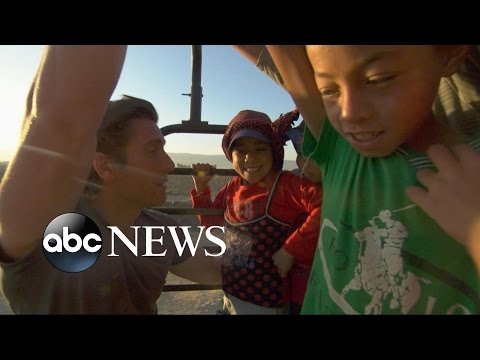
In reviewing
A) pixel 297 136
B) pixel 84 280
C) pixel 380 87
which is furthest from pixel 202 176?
pixel 380 87

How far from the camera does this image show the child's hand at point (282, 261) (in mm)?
1528

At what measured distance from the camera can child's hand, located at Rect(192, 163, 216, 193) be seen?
1.73 meters

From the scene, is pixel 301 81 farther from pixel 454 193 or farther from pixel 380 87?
pixel 454 193

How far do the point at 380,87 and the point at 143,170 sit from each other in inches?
33.7

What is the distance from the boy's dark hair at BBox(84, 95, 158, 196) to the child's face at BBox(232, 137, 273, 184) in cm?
41

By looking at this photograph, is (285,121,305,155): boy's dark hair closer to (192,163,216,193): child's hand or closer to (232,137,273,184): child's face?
(232,137,273,184): child's face

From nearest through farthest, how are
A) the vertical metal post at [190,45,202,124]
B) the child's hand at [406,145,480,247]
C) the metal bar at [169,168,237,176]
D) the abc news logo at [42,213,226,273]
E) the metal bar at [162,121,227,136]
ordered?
1. the child's hand at [406,145,480,247]
2. the abc news logo at [42,213,226,273]
3. the vertical metal post at [190,45,202,124]
4. the metal bar at [162,121,227,136]
5. the metal bar at [169,168,237,176]

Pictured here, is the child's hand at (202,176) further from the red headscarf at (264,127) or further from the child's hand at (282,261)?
the child's hand at (282,261)

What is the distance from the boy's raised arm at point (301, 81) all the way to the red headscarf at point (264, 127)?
31cm

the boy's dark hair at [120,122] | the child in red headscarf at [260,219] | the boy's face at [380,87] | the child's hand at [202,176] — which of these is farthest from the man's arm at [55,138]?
the child's hand at [202,176]

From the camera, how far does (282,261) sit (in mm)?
1539

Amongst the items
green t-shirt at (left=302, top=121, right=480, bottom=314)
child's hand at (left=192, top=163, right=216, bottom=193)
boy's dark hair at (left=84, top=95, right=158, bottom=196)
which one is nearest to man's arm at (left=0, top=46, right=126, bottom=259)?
boy's dark hair at (left=84, top=95, right=158, bottom=196)

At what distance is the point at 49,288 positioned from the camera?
105cm

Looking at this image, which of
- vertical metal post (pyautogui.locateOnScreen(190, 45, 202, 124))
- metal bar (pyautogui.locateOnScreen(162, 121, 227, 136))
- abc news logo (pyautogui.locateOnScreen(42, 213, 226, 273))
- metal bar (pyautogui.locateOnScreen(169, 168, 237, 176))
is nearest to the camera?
abc news logo (pyautogui.locateOnScreen(42, 213, 226, 273))
